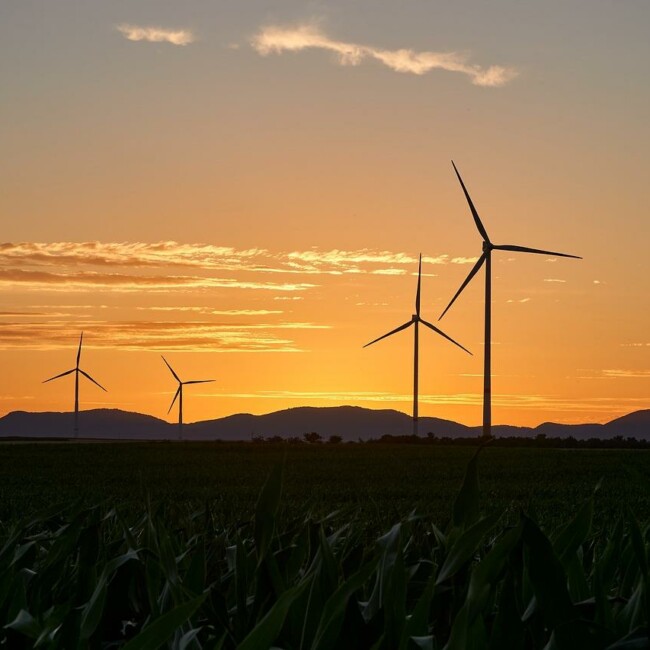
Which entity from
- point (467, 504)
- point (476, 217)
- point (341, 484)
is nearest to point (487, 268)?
point (476, 217)

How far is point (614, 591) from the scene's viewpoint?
4047mm

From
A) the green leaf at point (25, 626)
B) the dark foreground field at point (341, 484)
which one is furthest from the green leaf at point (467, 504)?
the dark foreground field at point (341, 484)

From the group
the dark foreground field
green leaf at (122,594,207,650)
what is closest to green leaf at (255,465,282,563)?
green leaf at (122,594,207,650)

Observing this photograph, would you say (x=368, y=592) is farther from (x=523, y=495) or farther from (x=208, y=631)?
(x=523, y=495)

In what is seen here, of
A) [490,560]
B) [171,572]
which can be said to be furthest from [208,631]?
[490,560]

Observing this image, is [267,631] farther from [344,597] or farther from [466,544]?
[466,544]

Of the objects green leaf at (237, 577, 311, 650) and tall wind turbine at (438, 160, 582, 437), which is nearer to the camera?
green leaf at (237, 577, 311, 650)

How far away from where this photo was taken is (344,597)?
221 centimetres

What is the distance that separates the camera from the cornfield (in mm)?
2139

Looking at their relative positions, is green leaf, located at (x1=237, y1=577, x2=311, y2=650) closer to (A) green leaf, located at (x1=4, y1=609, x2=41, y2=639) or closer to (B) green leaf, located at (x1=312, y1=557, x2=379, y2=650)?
(B) green leaf, located at (x1=312, y1=557, x2=379, y2=650)

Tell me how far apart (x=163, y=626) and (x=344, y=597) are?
18.7 inches

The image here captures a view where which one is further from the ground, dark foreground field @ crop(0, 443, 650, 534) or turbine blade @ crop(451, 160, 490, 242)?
turbine blade @ crop(451, 160, 490, 242)

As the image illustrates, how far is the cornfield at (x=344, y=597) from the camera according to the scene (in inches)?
84.2

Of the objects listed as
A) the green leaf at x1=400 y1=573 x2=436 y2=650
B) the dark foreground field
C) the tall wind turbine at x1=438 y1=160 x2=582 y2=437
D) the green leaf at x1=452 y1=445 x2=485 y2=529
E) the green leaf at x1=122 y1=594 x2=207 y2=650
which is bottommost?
the dark foreground field
